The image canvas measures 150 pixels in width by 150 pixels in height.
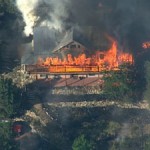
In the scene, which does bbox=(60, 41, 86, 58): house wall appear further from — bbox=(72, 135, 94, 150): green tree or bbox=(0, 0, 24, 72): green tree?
bbox=(72, 135, 94, 150): green tree

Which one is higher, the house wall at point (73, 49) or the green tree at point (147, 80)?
the house wall at point (73, 49)

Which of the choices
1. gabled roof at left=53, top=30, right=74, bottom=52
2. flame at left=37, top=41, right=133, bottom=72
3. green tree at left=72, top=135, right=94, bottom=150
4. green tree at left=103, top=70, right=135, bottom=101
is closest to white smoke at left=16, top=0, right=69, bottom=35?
gabled roof at left=53, top=30, right=74, bottom=52

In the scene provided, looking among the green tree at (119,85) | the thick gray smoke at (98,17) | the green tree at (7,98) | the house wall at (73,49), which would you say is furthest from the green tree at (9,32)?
the green tree at (119,85)

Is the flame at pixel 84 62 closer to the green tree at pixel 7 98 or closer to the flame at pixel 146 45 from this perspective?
the flame at pixel 146 45

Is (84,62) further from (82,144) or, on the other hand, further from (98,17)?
(82,144)

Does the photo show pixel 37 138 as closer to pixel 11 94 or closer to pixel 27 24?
pixel 11 94

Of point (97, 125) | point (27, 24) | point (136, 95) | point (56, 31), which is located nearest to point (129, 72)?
point (136, 95)
